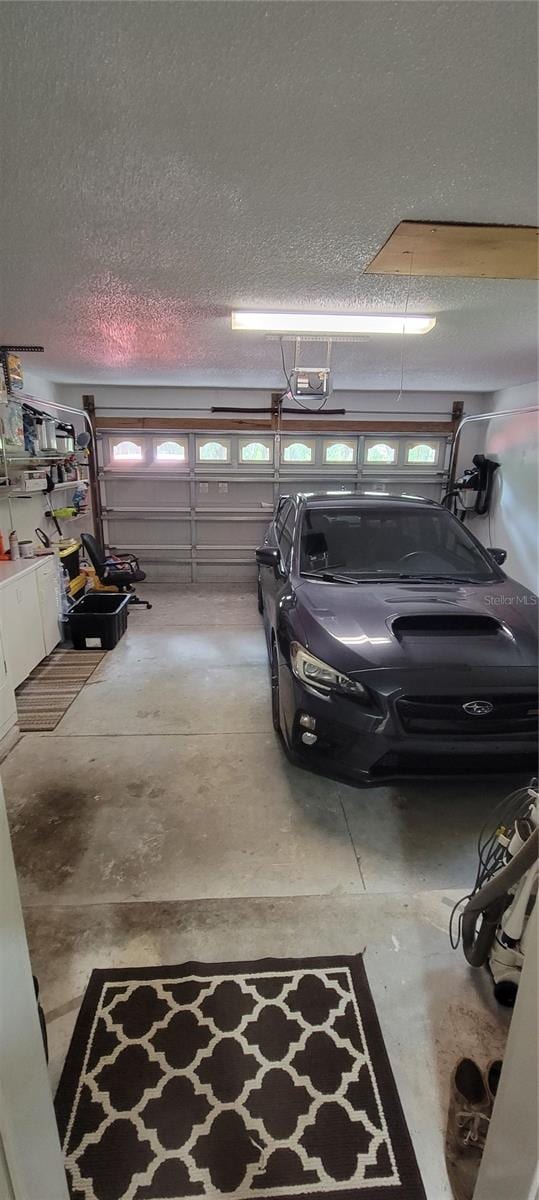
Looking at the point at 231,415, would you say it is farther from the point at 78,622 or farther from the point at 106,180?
the point at 106,180

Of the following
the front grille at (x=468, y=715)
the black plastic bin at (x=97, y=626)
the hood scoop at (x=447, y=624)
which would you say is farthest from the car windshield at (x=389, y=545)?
the black plastic bin at (x=97, y=626)

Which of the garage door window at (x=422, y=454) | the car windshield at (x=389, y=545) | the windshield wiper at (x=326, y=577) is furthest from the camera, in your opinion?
the garage door window at (x=422, y=454)

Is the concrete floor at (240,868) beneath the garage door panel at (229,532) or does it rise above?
beneath

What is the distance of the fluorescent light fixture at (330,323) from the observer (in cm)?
273

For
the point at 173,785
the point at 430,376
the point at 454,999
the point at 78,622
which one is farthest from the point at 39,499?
the point at 454,999

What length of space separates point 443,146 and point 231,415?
5398 millimetres

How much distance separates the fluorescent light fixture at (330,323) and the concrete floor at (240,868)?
2358 millimetres

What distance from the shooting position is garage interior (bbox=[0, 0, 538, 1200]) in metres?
0.91

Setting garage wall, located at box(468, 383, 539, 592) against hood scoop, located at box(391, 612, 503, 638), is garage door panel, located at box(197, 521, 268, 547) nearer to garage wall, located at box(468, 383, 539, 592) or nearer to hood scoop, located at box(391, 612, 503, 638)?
garage wall, located at box(468, 383, 539, 592)

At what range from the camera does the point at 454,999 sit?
1491 millimetres

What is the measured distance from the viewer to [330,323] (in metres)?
2.80

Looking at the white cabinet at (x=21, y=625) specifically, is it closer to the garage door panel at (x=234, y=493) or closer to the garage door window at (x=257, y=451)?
the garage door panel at (x=234, y=493)

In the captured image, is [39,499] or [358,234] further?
[39,499]

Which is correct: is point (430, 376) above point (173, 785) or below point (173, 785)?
above
